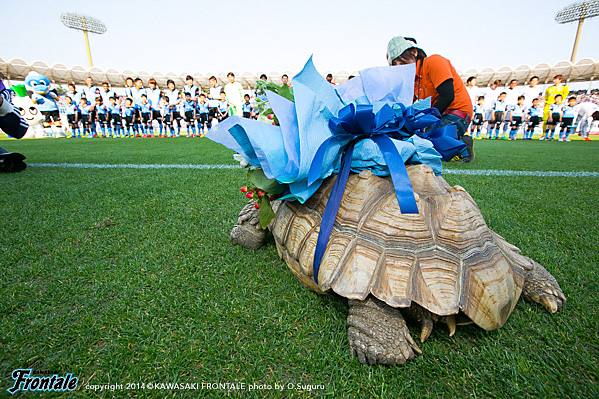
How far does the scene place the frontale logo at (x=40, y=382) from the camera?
3.29 ft

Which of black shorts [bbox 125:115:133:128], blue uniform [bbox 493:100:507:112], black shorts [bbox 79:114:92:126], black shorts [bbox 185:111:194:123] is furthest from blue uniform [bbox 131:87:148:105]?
blue uniform [bbox 493:100:507:112]

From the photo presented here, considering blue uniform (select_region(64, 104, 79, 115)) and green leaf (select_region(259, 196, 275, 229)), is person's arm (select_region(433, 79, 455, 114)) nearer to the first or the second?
green leaf (select_region(259, 196, 275, 229))

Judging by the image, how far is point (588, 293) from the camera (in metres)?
1.49

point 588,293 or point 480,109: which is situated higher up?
point 480,109

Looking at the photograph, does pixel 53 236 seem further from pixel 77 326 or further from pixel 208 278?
pixel 208 278

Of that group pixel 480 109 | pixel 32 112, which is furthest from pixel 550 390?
pixel 32 112

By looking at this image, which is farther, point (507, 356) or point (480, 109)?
point (480, 109)

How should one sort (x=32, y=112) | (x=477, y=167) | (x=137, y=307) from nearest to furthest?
(x=137, y=307)
(x=477, y=167)
(x=32, y=112)

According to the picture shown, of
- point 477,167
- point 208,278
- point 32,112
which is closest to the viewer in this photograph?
point 208,278

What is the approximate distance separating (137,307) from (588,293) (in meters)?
2.41

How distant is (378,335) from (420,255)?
1.26ft

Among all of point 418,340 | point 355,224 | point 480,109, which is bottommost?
point 418,340

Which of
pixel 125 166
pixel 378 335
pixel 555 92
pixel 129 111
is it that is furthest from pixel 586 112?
pixel 129 111

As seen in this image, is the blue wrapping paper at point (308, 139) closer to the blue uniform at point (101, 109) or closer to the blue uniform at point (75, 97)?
the blue uniform at point (101, 109)
